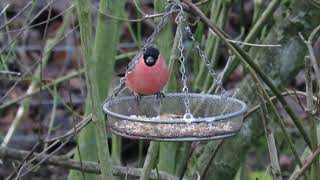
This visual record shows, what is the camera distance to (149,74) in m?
2.87

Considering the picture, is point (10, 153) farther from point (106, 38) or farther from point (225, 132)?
point (225, 132)

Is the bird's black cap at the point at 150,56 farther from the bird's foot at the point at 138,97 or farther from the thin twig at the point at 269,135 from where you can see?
the thin twig at the point at 269,135

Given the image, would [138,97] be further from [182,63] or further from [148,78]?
[182,63]

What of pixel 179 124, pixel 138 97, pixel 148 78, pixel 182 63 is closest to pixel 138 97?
pixel 138 97

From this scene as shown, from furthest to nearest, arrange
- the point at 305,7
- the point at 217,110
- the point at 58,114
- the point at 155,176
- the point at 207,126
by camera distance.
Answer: the point at 58,114 → the point at 305,7 → the point at 155,176 → the point at 217,110 → the point at 207,126

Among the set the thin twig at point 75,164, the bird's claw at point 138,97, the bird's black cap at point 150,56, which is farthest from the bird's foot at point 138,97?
the thin twig at point 75,164

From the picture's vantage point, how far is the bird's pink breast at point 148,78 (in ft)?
9.35

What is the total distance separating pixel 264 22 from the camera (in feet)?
11.6

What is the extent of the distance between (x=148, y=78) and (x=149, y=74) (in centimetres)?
2

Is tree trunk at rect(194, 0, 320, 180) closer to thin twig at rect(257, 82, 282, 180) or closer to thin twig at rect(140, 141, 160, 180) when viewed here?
thin twig at rect(140, 141, 160, 180)

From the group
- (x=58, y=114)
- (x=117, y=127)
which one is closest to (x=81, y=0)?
(x=117, y=127)

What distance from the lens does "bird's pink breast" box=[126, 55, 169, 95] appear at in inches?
112

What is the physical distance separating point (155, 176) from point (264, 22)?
0.79m

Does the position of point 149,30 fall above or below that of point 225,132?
below
